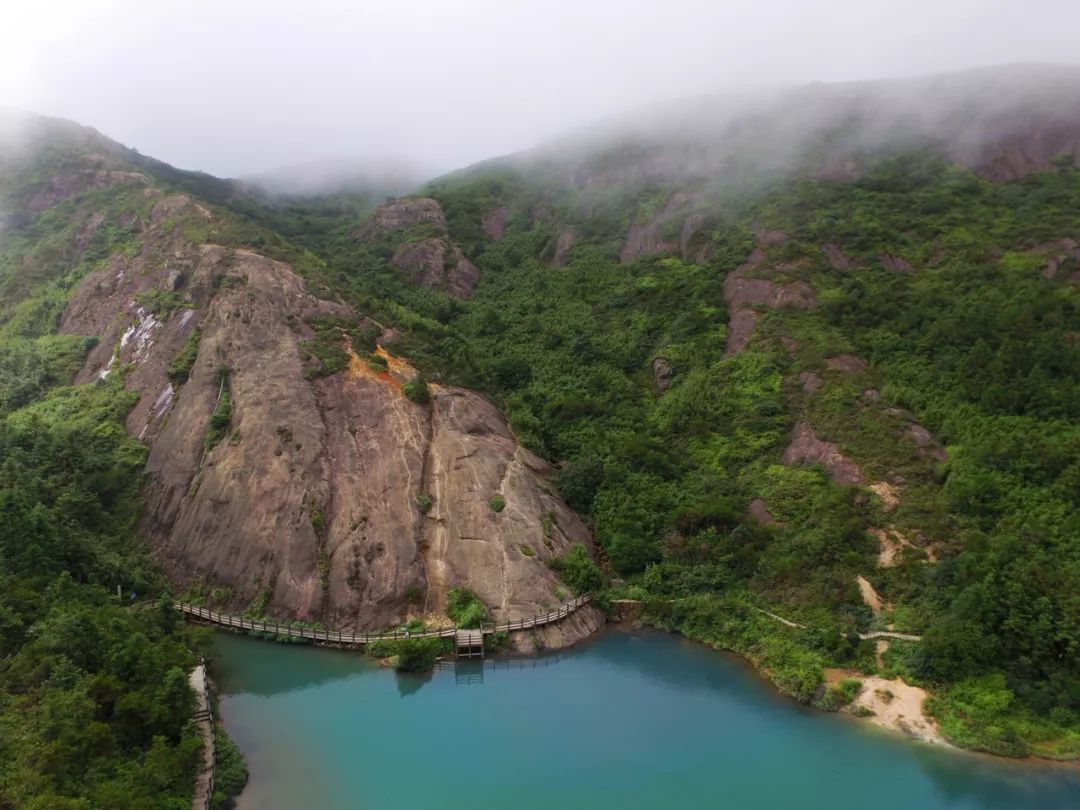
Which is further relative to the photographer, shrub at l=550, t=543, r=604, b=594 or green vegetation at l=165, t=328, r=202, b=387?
green vegetation at l=165, t=328, r=202, b=387

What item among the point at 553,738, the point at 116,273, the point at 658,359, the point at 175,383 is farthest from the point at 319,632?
the point at 116,273

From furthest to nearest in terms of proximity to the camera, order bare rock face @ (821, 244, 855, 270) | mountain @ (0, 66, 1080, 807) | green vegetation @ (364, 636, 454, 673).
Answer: bare rock face @ (821, 244, 855, 270), green vegetation @ (364, 636, 454, 673), mountain @ (0, 66, 1080, 807)

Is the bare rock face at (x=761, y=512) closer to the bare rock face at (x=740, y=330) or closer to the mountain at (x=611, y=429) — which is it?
the mountain at (x=611, y=429)

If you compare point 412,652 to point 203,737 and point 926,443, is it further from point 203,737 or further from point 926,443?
point 926,443

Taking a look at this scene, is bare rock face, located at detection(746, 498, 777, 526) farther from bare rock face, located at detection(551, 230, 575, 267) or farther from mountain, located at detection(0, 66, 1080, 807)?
bare rock face, located at detection(551, 230, 575, 267)

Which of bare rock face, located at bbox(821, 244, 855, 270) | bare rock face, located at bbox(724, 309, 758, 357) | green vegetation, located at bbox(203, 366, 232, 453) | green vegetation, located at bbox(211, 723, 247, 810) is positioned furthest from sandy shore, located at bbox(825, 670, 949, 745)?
green vegetation, located at bbox(203, 366, 232, 453)

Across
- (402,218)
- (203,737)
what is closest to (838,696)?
(203,737)
